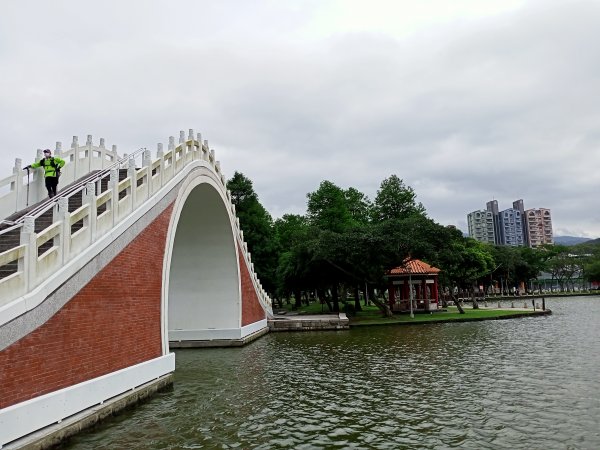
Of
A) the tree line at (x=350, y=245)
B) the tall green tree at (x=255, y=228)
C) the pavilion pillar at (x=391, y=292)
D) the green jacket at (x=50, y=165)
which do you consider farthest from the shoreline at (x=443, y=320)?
the green jacket at (x=50, y=165)

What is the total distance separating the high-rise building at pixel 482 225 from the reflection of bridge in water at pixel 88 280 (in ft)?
611

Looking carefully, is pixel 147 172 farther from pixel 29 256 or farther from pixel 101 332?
pixel 29 256

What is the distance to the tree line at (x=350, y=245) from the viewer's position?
3081cm

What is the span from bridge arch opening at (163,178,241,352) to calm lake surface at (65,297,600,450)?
9.23 ft

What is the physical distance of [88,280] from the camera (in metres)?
9.19

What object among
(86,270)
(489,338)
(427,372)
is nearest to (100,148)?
(86,270)

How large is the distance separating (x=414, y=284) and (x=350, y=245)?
1054 cm

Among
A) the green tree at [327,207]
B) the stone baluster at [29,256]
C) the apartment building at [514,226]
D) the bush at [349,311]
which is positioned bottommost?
the bush at [349,311]

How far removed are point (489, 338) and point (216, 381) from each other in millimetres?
12871

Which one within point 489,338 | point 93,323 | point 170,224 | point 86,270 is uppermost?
point 170,224

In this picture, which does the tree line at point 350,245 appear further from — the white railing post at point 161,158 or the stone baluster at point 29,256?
the stone baluster at point 29,256

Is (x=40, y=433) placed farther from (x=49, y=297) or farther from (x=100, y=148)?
(x=100, y=148)

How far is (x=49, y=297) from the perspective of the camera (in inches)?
307

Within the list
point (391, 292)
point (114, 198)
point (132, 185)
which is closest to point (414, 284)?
point (391, 292)
